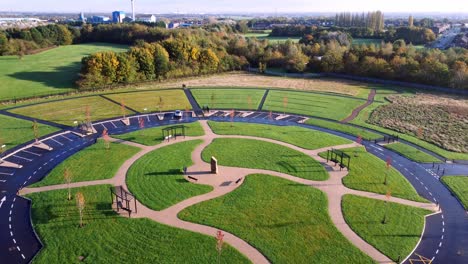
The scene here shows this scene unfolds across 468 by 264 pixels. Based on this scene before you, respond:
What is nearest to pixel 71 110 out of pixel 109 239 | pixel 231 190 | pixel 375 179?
pixel 231 190

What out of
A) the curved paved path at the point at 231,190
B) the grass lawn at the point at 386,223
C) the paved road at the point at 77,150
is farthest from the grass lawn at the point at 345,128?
the grass lawn at the point at 386,223

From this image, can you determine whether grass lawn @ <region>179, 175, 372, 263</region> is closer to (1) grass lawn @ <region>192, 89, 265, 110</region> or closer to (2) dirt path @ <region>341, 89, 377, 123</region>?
(2) dirt path @ <region>341, 89, 377, 123</region>

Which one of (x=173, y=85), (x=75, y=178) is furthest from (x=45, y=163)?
(x=173, y=85)

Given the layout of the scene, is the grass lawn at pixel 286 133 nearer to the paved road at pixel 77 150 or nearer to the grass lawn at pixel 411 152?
the paved road at pixel 77 150

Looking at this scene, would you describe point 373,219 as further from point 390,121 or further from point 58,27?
point 58,27

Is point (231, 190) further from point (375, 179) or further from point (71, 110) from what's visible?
point (71, 110)

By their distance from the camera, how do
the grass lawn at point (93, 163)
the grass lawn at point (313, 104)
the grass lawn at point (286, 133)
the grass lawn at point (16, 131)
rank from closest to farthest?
the grass lawn at point (93, 163) → the grass lawn at point (16, 131) → the grass lawn at point (286, 133) → the grass lawn at point (313, 104)

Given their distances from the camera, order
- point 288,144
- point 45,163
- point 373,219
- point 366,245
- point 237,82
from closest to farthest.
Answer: point 366,245
point 373,219
point 45,163
point 288,144
point 237,82
